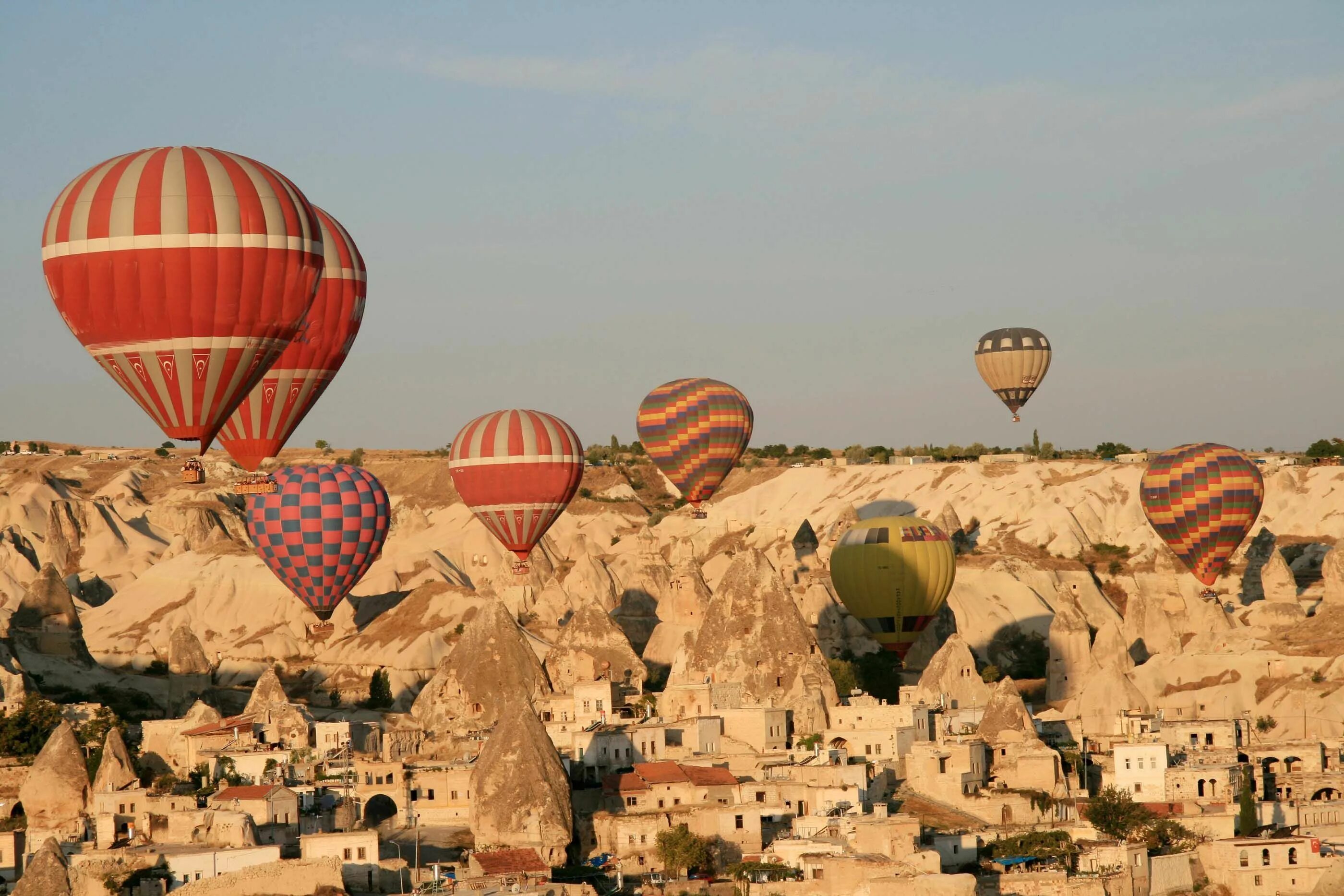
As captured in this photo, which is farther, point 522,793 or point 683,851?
point 522,793

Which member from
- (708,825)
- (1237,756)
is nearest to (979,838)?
(708,825)

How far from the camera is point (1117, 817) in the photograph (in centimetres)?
5734

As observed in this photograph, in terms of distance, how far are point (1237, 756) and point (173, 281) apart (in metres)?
31.5

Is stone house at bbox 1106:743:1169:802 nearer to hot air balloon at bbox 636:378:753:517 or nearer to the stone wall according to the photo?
the stone wall

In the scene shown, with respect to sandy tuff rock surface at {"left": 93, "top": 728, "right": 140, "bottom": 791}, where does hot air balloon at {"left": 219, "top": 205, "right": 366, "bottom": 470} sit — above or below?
above

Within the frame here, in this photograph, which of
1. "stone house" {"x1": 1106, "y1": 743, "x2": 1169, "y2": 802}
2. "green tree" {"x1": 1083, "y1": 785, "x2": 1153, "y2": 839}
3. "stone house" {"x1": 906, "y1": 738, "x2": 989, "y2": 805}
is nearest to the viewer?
"green tree" {"x1": 1083, "y1": 785, "x2": 1153, "y2": 839}

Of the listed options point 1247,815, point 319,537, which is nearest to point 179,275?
point 319,537

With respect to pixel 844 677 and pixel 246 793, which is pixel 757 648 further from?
pixel 246 793

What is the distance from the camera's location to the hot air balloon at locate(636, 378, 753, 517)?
101m

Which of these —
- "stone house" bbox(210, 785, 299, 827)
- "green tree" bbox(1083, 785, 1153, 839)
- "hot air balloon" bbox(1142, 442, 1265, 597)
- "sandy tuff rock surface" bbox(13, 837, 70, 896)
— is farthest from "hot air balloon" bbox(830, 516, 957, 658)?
"sandy tuff rock surface" bbox(13, 837, 70, 896)

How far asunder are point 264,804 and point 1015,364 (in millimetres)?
60207

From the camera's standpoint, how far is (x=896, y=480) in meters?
136

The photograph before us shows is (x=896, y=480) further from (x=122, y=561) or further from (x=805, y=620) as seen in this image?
(x=805, y=620)

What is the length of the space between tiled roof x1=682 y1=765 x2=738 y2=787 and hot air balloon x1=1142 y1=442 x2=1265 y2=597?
37.8 metres
